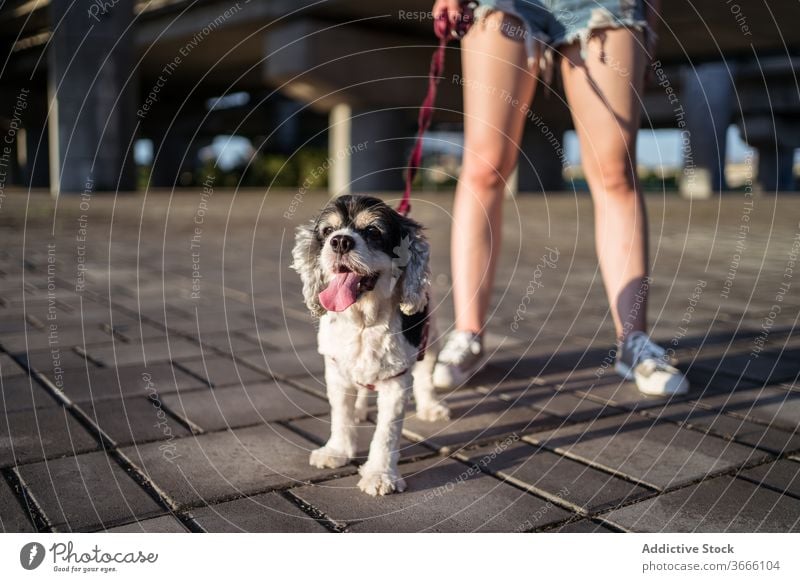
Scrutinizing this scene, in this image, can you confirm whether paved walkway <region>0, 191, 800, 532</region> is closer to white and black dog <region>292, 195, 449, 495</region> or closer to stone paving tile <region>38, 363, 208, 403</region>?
stone paving tile <region>38, 363, 208, 403</region>

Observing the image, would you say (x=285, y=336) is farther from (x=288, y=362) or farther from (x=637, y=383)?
(x=637, y=383)

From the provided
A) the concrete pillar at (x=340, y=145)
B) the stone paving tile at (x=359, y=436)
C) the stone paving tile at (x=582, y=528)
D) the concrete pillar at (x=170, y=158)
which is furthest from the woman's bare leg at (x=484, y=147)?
the concrete pillar at (x=170, y=158)

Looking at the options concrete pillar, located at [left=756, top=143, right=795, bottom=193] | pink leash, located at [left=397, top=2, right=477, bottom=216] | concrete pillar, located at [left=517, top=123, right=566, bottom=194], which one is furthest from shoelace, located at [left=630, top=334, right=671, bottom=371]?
concrete pillar, located at [left=756, top=143, right=795, bottom=193]

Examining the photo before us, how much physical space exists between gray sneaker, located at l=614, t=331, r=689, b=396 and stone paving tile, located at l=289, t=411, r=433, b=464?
4.27ft

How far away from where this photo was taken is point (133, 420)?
3.26 meters

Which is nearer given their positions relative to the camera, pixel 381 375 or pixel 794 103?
pixel 381 375

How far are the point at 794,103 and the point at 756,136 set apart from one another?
5249 millimetres

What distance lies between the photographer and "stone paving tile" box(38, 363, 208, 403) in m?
3.61

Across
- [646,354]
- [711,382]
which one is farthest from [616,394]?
[711,382]

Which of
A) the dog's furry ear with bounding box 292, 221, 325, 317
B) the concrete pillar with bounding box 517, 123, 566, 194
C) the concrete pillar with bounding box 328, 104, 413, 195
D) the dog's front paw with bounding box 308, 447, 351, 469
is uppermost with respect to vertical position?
the concrete pillar with bounding box 517, 123, 566, 194

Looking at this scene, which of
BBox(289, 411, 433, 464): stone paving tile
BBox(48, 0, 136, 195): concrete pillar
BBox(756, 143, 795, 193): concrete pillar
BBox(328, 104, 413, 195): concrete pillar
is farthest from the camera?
BBox(756, 143, 795, 193): concrete pillar

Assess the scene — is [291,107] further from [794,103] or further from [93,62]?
[794,103]

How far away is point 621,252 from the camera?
3.98 m
